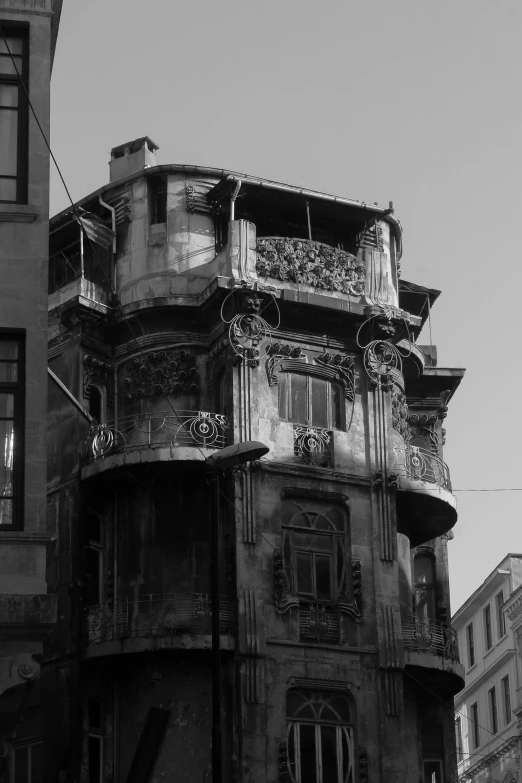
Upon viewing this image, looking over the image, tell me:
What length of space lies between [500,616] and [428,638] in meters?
36.1

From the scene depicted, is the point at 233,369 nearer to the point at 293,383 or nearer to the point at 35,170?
the point at 293,383

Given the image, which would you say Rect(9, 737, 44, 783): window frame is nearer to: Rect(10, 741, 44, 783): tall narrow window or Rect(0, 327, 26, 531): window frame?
Rect(10, 741, 44, 783): tall narrow window

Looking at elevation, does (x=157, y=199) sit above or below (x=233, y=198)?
above

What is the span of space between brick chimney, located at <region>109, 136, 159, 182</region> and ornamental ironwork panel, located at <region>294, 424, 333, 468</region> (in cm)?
1000

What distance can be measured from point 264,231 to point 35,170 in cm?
2253

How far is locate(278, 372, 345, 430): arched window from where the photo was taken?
4775 centimetres

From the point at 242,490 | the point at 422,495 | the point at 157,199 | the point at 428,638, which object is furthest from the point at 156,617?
the point at 157,199

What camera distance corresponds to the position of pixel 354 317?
49125 millimetres

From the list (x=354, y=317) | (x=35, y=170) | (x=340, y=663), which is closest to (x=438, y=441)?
(x=354, y=317)

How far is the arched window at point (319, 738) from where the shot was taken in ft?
144

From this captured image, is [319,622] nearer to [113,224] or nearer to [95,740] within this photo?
[95,740]

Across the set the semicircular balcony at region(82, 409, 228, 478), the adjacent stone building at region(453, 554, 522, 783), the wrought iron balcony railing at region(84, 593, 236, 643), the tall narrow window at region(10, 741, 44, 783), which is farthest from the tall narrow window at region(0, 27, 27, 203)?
the adjacent stone building at region(453, 554, 522, 783)

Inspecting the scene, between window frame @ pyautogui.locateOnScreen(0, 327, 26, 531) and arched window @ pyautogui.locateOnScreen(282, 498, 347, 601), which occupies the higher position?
arched window @ pyautogui.locateOnScreen(282, 498, 347, 601)

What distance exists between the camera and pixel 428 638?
4841 centimetres
